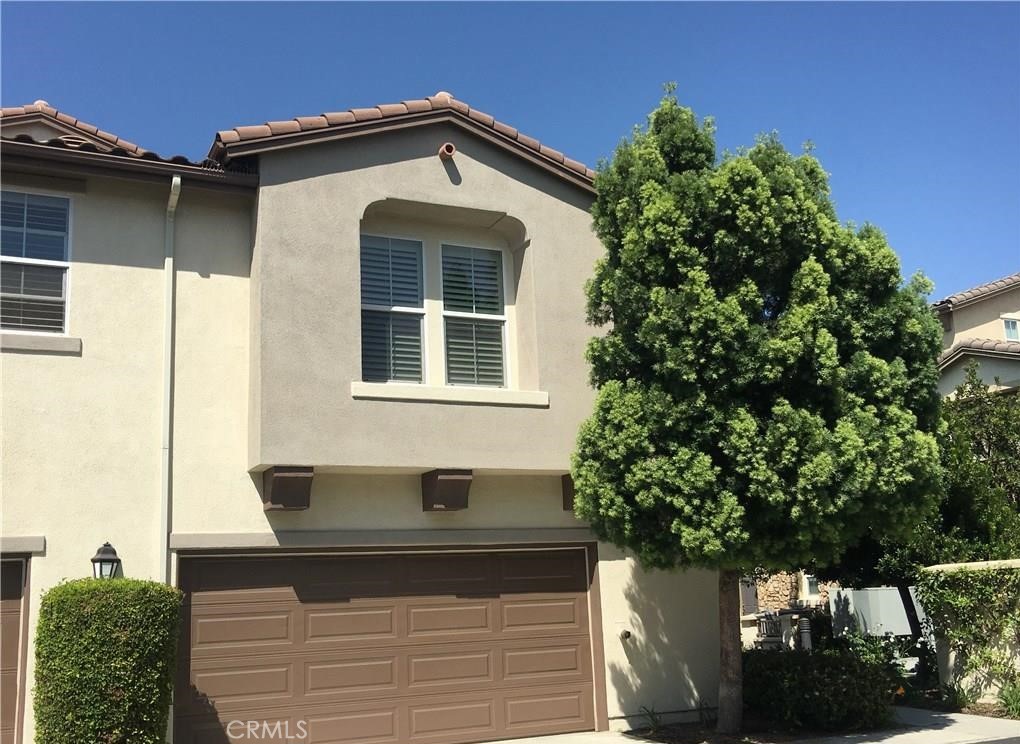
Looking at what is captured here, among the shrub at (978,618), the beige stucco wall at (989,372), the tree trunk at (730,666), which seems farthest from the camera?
the beige stucco wall at (989,372)

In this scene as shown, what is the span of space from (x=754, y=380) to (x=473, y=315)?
3644 millimetres

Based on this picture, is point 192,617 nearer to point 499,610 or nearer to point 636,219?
point 499,610

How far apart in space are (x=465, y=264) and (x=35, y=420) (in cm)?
517

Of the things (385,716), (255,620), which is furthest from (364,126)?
(385,716)

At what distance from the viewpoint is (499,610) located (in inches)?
465

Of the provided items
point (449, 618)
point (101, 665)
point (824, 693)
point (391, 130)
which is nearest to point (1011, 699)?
point (824, 693)

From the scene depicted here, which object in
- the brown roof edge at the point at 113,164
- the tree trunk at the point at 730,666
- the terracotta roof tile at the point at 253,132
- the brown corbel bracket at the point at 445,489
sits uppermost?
the terracotta roof tile at the point at 253,132

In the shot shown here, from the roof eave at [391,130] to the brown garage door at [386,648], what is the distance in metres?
4.44

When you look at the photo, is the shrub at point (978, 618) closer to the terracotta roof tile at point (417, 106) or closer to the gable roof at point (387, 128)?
the gable roof at point (387, 128)

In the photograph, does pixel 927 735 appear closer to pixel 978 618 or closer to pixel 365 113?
pixel 978 618

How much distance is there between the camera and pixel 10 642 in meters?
9.52

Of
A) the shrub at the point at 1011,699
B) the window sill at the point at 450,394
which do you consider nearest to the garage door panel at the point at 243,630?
the window sill at the point at 450,394

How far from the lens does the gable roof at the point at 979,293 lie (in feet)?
88.8

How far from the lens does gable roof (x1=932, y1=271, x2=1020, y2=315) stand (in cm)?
2706
